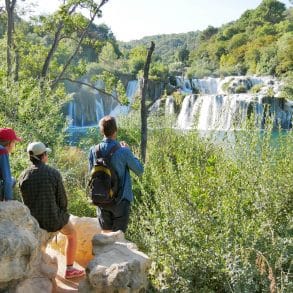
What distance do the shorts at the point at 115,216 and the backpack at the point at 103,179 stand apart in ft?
0.45

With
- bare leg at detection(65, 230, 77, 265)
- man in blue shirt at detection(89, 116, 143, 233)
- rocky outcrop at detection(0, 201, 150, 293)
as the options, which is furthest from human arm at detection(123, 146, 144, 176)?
bare leg at detection(65, 230, 77, 265)

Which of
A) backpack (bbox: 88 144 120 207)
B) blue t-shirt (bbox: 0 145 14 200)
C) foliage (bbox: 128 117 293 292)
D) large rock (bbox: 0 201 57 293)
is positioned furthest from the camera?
backpack (bbox: 88 144 120 207)

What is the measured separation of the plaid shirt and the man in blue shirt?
0.43m

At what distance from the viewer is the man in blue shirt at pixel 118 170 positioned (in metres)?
3.62

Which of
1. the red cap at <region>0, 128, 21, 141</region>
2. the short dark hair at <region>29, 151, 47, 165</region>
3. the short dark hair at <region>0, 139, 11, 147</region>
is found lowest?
the short dark hair at <region>29, 151, 47, 165</region>

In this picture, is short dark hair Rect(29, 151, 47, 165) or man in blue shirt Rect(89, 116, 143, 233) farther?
man in blue shirt Rect(89, 116, 143, 233)

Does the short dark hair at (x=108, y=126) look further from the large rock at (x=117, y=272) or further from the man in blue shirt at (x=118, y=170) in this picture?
the large rock at (x=117, y=272)

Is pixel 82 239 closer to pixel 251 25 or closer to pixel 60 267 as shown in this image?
pixel 60 267

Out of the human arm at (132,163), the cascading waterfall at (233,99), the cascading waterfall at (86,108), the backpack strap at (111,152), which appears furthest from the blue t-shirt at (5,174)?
the cascading waterfall at (86,108)

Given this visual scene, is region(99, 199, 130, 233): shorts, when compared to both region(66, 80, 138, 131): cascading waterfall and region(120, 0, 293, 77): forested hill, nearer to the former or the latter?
region(120, 0, 293, 77): forested hill

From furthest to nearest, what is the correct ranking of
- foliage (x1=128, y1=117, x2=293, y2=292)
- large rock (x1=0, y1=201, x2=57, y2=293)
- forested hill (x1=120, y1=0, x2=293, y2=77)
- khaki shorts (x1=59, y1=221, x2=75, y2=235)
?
1. forested hill (x1=120, y1=0, x2=293, y2=77)
2. khaki shorts (x1=59, y1=221, x2=75, y2=235)
3. foliage (x1=128, y1=117, x2=293, y2=292)
4. large rock (x1=0, y1=201, x2=57, y2=293)

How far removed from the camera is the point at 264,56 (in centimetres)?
4084

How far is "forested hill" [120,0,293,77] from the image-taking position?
38.7 meters

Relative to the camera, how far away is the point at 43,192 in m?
3.45
